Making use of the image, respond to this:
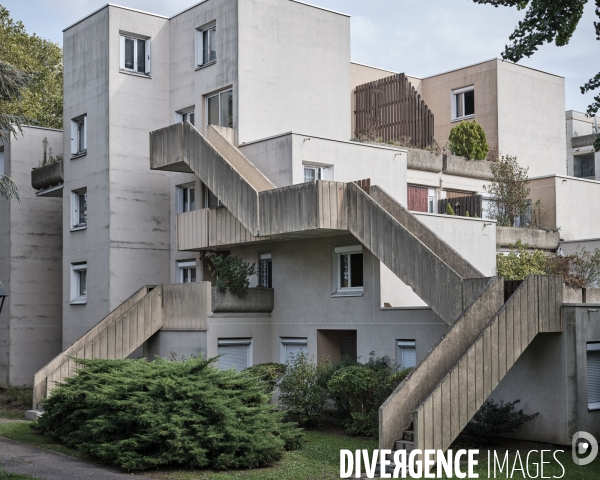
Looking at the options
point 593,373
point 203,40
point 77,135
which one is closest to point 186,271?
point 77,135

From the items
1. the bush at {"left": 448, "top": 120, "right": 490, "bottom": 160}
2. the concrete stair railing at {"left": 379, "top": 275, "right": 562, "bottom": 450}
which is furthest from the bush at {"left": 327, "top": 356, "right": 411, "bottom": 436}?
the bush at {"left": 448, "top": 120, "right": 490, "bottom": 160}

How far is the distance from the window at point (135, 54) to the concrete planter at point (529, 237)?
1325 centimetres

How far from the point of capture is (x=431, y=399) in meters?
15.4

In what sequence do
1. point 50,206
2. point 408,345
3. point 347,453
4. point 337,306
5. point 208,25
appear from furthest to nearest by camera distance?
point 50,206
point 208,25
point 337,306
point 408,345
point 347,453

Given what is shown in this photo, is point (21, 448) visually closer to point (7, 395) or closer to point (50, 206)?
point (7, 395)

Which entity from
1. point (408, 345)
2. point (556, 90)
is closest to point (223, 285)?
point (408, 345)

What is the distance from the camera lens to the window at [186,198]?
28.8m

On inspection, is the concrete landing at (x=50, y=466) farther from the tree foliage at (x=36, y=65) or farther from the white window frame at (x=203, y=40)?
the tree foliage at (x=36, y=65)

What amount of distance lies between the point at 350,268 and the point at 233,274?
138 inches

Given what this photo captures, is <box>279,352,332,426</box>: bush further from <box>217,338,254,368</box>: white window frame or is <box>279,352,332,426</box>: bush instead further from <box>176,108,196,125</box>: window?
<box>176,108,196,125</box>: window

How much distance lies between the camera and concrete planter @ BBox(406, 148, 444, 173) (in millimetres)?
29438

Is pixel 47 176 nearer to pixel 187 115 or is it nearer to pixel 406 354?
pixel 187 115

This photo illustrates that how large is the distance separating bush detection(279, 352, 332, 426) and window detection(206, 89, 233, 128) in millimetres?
9090

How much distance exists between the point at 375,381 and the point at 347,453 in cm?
296
